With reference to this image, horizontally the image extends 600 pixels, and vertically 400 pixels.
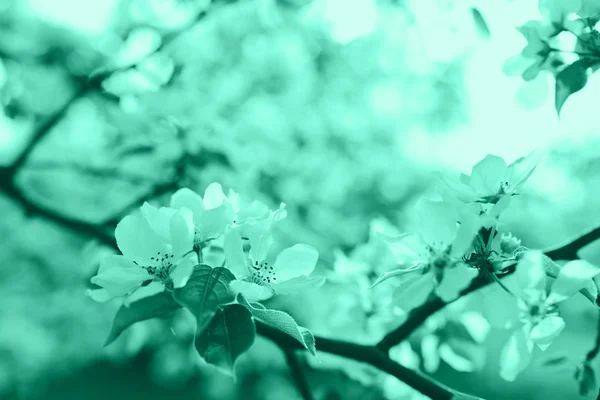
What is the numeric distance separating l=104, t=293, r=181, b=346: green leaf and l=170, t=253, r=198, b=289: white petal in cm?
3

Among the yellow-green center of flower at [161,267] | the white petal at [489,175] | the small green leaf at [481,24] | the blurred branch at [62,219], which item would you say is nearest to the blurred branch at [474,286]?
the white petal at [489,175]

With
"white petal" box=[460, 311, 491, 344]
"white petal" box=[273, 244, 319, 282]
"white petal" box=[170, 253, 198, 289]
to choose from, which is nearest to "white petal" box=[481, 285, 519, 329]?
"white petal" box=[273, 244, 319, 282]

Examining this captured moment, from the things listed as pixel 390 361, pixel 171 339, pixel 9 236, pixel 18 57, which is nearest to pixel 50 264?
pixel 9 236

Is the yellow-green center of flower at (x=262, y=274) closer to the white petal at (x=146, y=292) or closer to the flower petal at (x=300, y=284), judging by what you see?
the flower petal at (x=300, y=284)

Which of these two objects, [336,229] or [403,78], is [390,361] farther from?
[403,78]

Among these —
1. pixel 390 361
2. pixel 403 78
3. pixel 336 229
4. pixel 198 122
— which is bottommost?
pixel 336 229

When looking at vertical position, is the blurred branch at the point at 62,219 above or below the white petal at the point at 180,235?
below

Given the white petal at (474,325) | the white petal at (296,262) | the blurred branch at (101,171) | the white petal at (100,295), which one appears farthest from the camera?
the blurred branch at (101,171)

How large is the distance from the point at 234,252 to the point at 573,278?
1.30ft

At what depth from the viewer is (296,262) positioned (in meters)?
0.82

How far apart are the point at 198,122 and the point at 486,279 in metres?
1.38

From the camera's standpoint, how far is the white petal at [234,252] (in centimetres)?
67

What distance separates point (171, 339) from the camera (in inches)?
123

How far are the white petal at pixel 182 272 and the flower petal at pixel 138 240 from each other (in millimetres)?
67
